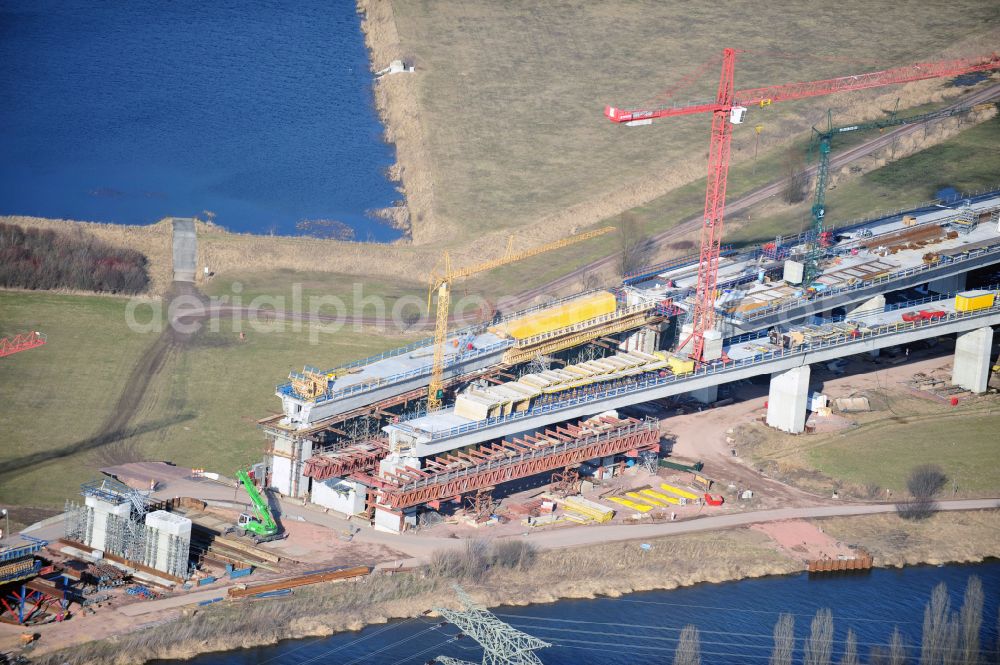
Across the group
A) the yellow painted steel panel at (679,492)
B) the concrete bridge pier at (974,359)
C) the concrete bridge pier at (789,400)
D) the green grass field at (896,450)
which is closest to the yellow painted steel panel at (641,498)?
the yellow painted steel panel at (679,492)

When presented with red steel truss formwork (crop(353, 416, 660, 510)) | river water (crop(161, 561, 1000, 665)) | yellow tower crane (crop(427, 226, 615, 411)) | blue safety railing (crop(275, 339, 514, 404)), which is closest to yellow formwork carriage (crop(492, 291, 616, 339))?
blue safety railing (crop(275, 339, 514, 404))

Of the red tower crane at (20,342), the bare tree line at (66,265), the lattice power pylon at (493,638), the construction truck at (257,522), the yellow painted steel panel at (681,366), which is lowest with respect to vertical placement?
the lattice power pylon at (493,638)

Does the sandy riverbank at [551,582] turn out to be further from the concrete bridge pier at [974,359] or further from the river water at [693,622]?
the concrete bridge pier at [974,359]

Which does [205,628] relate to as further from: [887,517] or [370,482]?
[887,517]

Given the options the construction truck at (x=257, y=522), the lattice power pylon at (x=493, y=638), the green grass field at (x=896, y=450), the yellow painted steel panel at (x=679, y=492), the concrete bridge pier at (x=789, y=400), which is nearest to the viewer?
the lattice power pylon at (x=493, y=638)

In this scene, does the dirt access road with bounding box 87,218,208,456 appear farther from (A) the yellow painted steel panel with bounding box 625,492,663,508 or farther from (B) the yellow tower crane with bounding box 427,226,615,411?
(A) the yellow painted steel panel with bounding box 625,492,663,508

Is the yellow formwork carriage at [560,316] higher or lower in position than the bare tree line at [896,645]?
higher

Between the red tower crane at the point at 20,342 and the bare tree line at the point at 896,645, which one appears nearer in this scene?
the bare tree line at the point at 896,645
